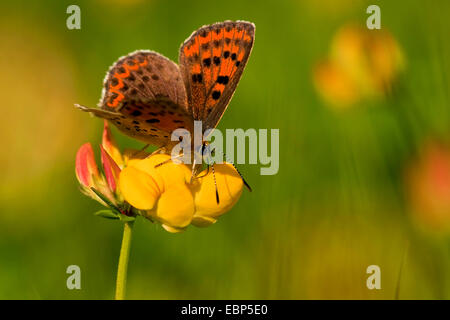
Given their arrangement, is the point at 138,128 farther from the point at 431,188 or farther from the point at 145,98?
the point at 431,188

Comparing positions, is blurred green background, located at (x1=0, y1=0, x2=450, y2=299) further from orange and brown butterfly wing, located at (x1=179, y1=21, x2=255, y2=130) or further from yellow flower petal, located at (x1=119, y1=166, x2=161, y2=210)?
yellow flower petal, located at (x1=119, y1=166, x2=161, y2=210)

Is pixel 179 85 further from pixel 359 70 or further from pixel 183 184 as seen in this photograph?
pixel 359 70

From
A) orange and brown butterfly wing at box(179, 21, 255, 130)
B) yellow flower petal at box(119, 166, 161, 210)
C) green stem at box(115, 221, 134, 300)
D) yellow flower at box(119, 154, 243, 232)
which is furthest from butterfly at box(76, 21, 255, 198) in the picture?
green stem at box(115, 221, 134, 300)

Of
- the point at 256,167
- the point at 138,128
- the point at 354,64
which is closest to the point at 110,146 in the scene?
the point at 138,128

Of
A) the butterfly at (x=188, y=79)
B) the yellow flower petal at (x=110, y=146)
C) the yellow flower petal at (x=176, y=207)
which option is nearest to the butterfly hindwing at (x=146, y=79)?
the butterfly at (x=188, y=79)
